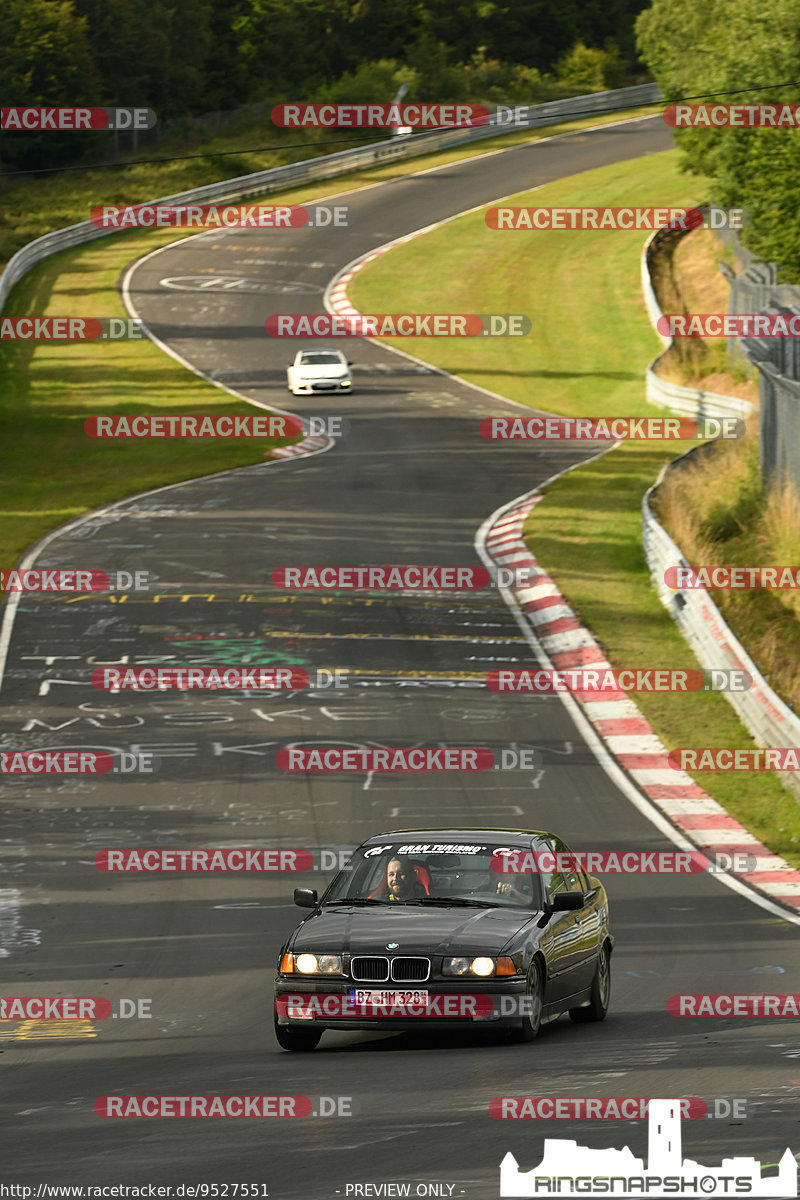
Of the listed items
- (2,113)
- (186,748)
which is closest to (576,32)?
(2,113)

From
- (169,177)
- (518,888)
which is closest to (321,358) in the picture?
(169,177)

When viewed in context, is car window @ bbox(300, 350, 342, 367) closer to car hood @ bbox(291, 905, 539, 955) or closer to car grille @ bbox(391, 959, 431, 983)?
car hood @ bbox(291, 905, 539, 955)

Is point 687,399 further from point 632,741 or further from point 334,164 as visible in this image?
point 334,164

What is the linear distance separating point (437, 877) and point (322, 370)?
36932 mm

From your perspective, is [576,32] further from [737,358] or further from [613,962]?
[613,962]

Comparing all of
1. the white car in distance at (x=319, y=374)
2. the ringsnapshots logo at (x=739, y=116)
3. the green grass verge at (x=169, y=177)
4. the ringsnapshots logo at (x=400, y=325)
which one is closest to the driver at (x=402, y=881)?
the ringsnapshots logo at (x=739, y=116)

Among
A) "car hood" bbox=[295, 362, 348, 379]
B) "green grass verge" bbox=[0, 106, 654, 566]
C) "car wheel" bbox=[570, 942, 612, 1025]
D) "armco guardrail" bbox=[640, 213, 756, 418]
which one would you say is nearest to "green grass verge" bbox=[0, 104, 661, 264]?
"green grass verge" bbox=[0, 106, 654, 566]

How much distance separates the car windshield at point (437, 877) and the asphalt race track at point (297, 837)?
86 centimetres

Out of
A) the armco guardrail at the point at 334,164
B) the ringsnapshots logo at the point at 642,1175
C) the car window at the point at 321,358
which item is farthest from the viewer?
the armco guardrail at the point at 334,164

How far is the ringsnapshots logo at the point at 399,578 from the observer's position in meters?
27.7

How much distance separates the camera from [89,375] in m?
49.3

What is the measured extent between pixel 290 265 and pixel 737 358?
76.7 ft

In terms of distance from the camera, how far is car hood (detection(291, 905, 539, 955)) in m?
9.67

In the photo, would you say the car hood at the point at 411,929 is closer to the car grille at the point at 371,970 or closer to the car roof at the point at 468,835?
the car grille at the point at 371,970
